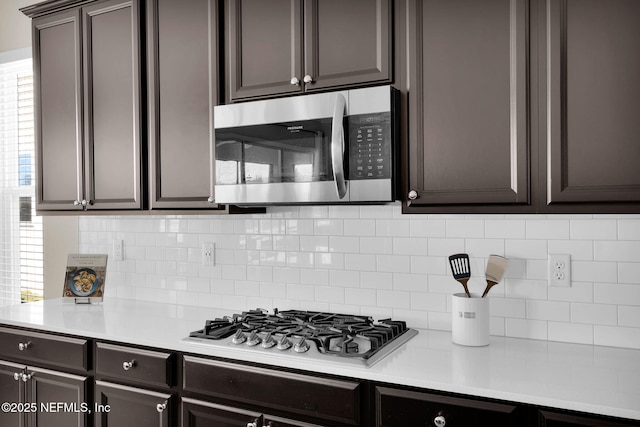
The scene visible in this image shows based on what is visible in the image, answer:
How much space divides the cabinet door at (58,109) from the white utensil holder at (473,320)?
6.35 ft

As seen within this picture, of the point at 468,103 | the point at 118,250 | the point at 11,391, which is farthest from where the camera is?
the point at 118,250

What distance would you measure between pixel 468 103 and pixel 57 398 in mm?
2111

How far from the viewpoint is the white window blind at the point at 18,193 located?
3367mm

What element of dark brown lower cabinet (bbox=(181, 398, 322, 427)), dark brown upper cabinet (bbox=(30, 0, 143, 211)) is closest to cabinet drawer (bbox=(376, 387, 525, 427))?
dark brown lower cabinet (bbox=(181, 398, 322, 427))

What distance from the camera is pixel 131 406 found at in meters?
2.07

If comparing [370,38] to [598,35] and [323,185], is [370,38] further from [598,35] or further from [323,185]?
[598,35]

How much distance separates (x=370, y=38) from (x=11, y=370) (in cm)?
219

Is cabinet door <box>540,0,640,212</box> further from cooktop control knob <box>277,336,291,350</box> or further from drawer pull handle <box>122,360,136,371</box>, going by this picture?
drawer pull handle <box>122,360,136,371</box>

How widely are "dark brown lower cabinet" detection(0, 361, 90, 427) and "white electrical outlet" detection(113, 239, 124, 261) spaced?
2.52ft

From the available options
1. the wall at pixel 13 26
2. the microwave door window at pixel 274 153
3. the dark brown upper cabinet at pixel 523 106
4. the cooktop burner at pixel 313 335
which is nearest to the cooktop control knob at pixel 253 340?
the cooktop burner at pixel 313 335

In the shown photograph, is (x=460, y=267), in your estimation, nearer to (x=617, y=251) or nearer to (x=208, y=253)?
(x=617, y=251)

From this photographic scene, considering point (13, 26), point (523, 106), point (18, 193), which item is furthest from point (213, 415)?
point (13, 26)

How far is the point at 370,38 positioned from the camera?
6.31 ft

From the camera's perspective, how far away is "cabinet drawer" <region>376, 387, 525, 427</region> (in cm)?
143
